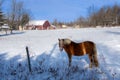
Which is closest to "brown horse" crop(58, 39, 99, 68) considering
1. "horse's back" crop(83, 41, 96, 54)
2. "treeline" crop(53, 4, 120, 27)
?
"horse's back" crop(83, 41, 96, 54)

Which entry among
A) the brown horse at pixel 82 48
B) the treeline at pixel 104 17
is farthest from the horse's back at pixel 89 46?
the treeline at pixel 104 17

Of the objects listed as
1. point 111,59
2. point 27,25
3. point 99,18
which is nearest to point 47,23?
point 27,25

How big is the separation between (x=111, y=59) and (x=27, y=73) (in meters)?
4.62

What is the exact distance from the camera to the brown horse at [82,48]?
993 cm

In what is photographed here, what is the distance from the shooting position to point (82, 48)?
404 inches

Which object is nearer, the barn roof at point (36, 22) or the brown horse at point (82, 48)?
the brown horse at point (82, 48)

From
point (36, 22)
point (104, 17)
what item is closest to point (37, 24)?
point (36, 22)

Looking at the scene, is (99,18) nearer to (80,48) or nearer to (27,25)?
(27,25)

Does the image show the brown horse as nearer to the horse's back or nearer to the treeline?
the horse's back

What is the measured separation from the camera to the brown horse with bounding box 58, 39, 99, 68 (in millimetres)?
9930

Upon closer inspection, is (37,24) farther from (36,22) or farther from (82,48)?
(82,48)

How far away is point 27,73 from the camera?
30.3ft

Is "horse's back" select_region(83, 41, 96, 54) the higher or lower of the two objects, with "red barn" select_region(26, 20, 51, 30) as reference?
higher

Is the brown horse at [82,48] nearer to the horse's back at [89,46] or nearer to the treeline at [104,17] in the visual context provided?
the horse's back at [89,46]
